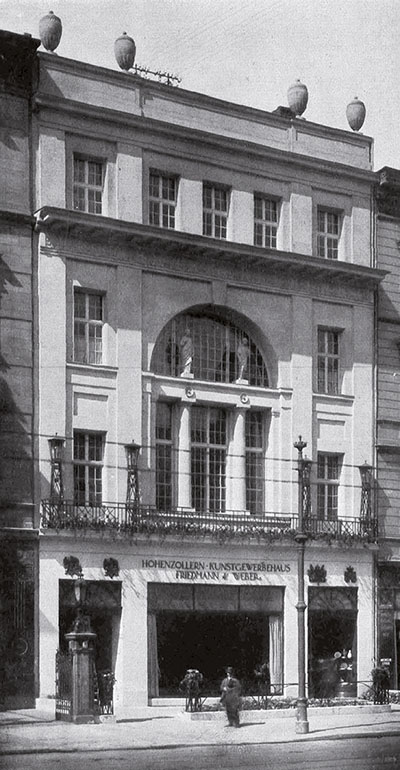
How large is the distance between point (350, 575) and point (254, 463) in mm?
4975

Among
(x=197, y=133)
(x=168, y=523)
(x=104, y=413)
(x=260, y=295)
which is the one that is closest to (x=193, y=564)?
(x=168, y=523)

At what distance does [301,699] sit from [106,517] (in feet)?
31.0

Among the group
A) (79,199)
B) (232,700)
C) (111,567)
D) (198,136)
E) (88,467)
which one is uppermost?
(198,136)

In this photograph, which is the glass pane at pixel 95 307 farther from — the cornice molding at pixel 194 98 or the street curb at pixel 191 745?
the street curb at pixel 191 745

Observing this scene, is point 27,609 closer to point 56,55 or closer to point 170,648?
point 170,648

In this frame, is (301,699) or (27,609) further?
(27,609)

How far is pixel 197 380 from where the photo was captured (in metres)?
40.4

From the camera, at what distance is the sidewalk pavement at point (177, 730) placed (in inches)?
1121

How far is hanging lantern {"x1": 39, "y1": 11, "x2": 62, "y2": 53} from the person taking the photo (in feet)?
123

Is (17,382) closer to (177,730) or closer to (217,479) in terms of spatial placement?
(217,479)

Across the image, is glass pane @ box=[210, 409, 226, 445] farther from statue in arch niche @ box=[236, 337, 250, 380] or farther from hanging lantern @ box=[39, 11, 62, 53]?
hanging lantern @ box=[39, 11, 62, 53]

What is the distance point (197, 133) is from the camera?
133 ft

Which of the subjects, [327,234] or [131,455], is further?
[327,234]

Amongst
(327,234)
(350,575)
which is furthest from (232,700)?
(327,234)
